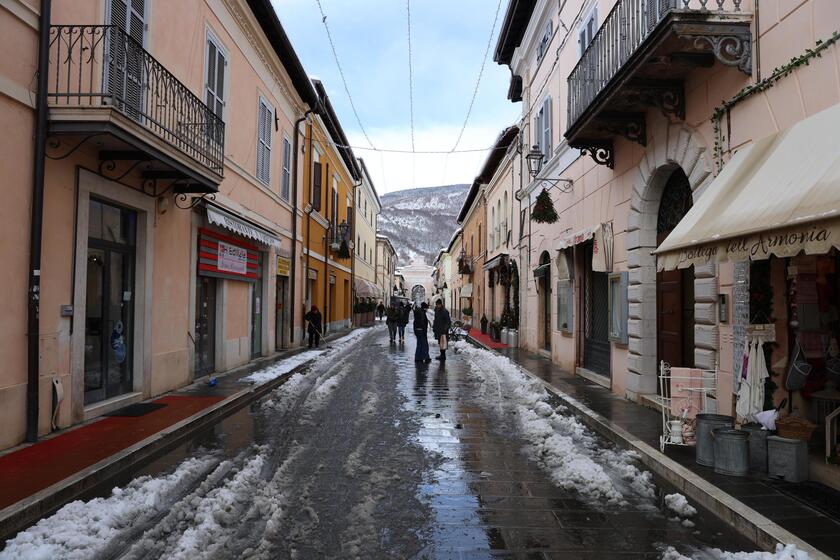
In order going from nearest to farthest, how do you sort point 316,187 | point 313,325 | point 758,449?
point 758,449 < point 313,325 < point 316,187

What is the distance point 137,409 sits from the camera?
27.4ft

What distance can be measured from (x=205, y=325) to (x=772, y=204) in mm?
10616

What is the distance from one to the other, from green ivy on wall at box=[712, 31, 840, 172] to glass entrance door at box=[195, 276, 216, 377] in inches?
365

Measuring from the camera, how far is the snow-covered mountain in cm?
14625

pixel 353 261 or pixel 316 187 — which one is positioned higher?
pixel 316 187

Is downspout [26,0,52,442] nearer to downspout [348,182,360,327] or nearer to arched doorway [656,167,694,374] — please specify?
arched doorway [656,167,694,374]

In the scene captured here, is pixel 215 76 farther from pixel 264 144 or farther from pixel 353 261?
pixel 353 261

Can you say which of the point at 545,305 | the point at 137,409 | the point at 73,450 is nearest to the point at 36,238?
the point at 73,450

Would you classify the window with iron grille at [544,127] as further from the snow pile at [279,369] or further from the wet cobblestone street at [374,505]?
the wet cobblestone street at [374,505]

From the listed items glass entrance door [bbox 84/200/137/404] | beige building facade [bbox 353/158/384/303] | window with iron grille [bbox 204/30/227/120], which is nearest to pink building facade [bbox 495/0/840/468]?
window with iron grille [bbox 204/30/227/120]

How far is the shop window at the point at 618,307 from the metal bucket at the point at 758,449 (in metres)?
Result: 4.48

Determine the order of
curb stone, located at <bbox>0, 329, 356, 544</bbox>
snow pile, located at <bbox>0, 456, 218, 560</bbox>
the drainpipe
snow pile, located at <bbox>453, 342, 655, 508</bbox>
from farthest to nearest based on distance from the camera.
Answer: the drainpipe → snow pile, located at <bbox>453, 342, 655, 508</bbox> → curb stone, located at <bbox>0, 329, 356, 544</bbox> → snow pile, located at <bbox>0, 456, 218, 560</bbox>

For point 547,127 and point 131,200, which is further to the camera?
point 547,127

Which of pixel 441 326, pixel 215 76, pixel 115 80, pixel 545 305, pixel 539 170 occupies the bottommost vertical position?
pixel 441 326
